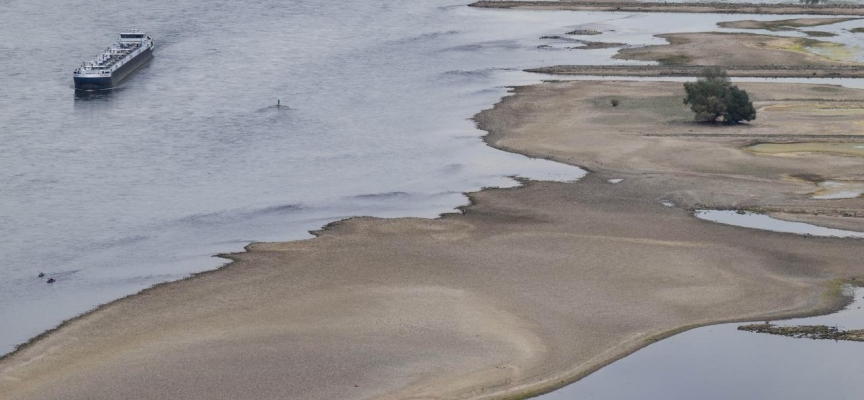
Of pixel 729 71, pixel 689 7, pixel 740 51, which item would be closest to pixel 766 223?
pixel 729 71

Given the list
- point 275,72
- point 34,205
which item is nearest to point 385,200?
point 34,205

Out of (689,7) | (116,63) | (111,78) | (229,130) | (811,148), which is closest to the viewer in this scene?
(811,148)

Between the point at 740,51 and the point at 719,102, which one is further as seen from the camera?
the point at 740,51

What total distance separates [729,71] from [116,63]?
157 ft

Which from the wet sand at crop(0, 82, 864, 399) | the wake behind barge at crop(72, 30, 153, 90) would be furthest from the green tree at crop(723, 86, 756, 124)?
the wake behind barge at crop(72, 30, 153, 90)

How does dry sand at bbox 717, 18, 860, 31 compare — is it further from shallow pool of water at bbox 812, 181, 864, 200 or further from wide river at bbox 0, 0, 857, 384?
shallow pool of water at bbox 812, 181, 864, 200

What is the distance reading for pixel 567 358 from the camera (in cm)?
4388

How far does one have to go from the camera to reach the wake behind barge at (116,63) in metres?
96.7

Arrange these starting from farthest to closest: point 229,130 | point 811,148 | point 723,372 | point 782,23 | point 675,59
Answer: point 782,23
point 675,59
point 229,130
point 811,148
point 723,372

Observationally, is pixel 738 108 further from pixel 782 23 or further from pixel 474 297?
pixel 782 23

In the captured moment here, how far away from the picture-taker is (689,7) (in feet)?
459

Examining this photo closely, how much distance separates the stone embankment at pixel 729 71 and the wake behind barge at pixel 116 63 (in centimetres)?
3235

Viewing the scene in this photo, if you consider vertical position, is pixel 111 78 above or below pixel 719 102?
below

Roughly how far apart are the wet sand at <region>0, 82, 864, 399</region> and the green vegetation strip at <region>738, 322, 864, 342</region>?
3.75ft
